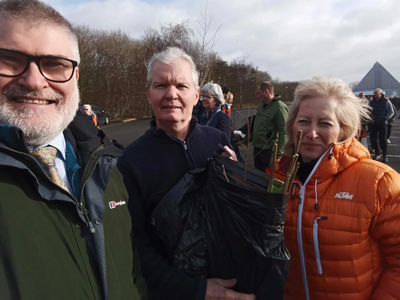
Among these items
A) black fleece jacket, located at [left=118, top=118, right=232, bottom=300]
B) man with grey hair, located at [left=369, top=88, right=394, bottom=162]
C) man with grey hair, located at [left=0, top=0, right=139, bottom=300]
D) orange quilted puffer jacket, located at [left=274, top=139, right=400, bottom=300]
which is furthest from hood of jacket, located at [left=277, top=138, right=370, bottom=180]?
man with grey hair, located at [left=369, top=88, right=394, bottom=162]

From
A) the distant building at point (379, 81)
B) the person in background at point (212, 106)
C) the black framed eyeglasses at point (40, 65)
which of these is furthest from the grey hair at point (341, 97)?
the distant building at point (379, 81)

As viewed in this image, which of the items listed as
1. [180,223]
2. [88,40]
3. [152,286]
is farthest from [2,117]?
[88,40]

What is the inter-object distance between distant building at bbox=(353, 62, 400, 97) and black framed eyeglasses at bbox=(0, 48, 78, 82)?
30564 millimetres

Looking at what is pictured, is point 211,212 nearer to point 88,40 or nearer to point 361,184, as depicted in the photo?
point 361,184

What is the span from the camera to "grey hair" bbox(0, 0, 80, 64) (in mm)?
1078

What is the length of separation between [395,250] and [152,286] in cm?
120

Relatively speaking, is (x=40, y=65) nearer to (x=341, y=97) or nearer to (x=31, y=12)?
(x=31, y=12)

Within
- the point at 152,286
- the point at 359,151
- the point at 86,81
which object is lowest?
the point at 152,286

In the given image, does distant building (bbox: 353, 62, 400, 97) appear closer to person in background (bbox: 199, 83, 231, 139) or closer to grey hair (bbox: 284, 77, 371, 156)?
person in background (bbox: 199, 83, 231, 139)

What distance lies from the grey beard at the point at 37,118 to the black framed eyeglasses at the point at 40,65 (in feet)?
0.23

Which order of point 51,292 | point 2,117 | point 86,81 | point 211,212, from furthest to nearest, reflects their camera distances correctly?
point 86,81 → point 211,212 → point 2,117 → point 51,292

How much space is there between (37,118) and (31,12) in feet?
1.41

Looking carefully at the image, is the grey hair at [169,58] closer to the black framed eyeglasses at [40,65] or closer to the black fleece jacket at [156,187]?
the black fleece jacket at [156,187]

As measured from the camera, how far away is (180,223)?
4.27 feet
